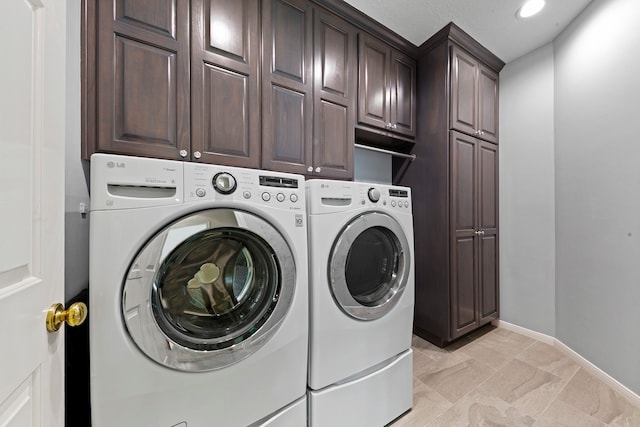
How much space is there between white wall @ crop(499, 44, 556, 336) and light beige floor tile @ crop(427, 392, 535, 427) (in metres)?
1.05

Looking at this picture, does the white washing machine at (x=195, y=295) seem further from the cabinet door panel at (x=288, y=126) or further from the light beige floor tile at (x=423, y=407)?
the light beige floor tile at (x=423, y=407)

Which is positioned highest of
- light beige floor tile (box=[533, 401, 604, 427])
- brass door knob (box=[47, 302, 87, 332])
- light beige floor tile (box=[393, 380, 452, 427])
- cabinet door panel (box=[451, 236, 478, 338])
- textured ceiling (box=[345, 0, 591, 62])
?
textured ceiling (box=[345, 0, 591, 62])

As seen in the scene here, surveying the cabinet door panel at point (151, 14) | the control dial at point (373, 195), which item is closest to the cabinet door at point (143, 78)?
the cabinet door panel at point (151, 14)

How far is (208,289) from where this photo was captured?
0.85m

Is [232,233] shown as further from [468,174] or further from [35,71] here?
[468,174]

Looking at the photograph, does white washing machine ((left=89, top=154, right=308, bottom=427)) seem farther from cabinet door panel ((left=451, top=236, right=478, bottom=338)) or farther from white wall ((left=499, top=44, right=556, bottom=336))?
white wall ((left=499, top=44, right=556, bottom=336))

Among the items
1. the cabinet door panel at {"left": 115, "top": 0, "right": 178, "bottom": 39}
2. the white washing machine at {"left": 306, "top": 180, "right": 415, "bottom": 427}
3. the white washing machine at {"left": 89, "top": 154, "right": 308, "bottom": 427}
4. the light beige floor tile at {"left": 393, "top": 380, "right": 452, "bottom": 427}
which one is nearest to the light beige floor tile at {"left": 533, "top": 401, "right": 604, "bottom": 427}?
the light beige floor tile at {"left": 393, "top": 380, "right": 452, "bottom": 427}

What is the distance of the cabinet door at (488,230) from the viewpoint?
2029mm

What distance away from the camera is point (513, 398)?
1.37 m

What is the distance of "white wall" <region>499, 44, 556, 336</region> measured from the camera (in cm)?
194

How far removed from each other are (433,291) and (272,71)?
190 centimetres

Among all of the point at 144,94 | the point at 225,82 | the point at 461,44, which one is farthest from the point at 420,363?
the point at 461,44

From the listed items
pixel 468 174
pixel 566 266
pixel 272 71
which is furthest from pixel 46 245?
pixel 566 266

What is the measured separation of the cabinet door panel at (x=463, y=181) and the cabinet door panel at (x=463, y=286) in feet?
0.48
